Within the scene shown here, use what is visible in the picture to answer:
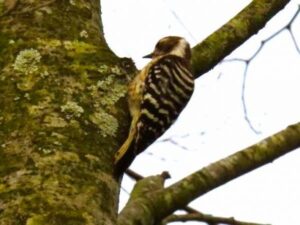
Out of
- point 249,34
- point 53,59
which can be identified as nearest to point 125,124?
point 53,59

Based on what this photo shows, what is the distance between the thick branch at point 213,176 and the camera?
2.55 metres

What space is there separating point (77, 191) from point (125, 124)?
2.33 feet

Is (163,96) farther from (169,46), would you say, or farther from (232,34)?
(169,46)

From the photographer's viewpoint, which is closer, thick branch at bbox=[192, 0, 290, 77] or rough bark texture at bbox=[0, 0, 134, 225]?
rough bark texture at bbox=[0, 0, 134, 225]

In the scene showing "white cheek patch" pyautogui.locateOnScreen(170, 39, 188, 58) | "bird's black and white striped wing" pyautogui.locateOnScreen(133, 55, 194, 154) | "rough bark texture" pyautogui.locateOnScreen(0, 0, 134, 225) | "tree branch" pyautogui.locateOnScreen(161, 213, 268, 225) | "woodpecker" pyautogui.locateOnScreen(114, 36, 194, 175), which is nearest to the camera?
"rough bark texture" pyautogui.locateOnScreen(0, 0, 134, 225)

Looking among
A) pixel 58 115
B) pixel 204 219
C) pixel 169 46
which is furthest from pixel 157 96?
pixel 58 115

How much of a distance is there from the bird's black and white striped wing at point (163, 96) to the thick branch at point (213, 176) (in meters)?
0.81

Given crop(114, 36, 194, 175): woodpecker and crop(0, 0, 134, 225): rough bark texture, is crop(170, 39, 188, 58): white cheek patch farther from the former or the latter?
crop(0, 0, 134, 225): rough bark texture

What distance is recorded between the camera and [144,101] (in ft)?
11.7

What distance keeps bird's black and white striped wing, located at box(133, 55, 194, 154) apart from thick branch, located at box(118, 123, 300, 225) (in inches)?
31.8

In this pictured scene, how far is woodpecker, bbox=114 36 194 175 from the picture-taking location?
3.30 m

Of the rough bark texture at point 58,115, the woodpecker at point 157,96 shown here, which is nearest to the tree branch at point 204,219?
the woodpecker at point 157,96

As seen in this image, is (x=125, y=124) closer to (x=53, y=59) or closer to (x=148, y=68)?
(x=53, y=59)

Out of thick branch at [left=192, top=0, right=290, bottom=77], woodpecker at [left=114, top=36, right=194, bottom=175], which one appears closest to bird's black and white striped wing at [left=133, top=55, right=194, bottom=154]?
woodpecker at [left=114, top=36, right=194, bottom=175]
